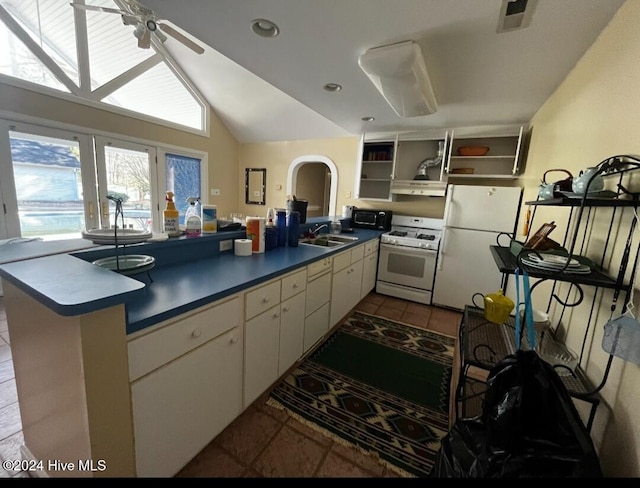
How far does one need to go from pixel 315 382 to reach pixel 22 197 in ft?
12.4

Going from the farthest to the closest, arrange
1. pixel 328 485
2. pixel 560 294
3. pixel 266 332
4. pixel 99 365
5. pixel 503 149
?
pixel 503 149 → pixel 266 332 → pixel 560 294 → pixel 99 365 → pixel 328 485

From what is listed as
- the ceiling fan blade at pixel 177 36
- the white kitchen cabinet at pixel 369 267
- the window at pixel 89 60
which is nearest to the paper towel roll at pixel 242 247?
the white kitchen cabinet at pixel 369 267

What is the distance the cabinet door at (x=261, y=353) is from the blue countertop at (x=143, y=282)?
24 cm

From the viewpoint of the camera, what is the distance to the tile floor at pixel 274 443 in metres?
0.39

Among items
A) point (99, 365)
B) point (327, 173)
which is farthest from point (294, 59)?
point (327, 173)

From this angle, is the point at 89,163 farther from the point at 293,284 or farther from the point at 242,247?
the point at 293,284

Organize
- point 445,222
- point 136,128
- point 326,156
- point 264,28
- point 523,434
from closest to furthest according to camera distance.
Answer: point 523,434
point 264,28
point 445,222
point 136,128
point 326,156

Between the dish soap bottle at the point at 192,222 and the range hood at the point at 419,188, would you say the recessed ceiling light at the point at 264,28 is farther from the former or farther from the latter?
the range hood at the point at 419,188

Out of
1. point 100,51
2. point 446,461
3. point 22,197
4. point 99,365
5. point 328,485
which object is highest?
point 100,51

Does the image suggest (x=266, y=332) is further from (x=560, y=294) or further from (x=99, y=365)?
(x=560, y=294)

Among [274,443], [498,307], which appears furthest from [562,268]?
[274,443]

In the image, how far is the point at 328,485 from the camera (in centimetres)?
32

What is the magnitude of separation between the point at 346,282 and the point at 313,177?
3.83 meters

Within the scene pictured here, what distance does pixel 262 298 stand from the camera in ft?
4.62
